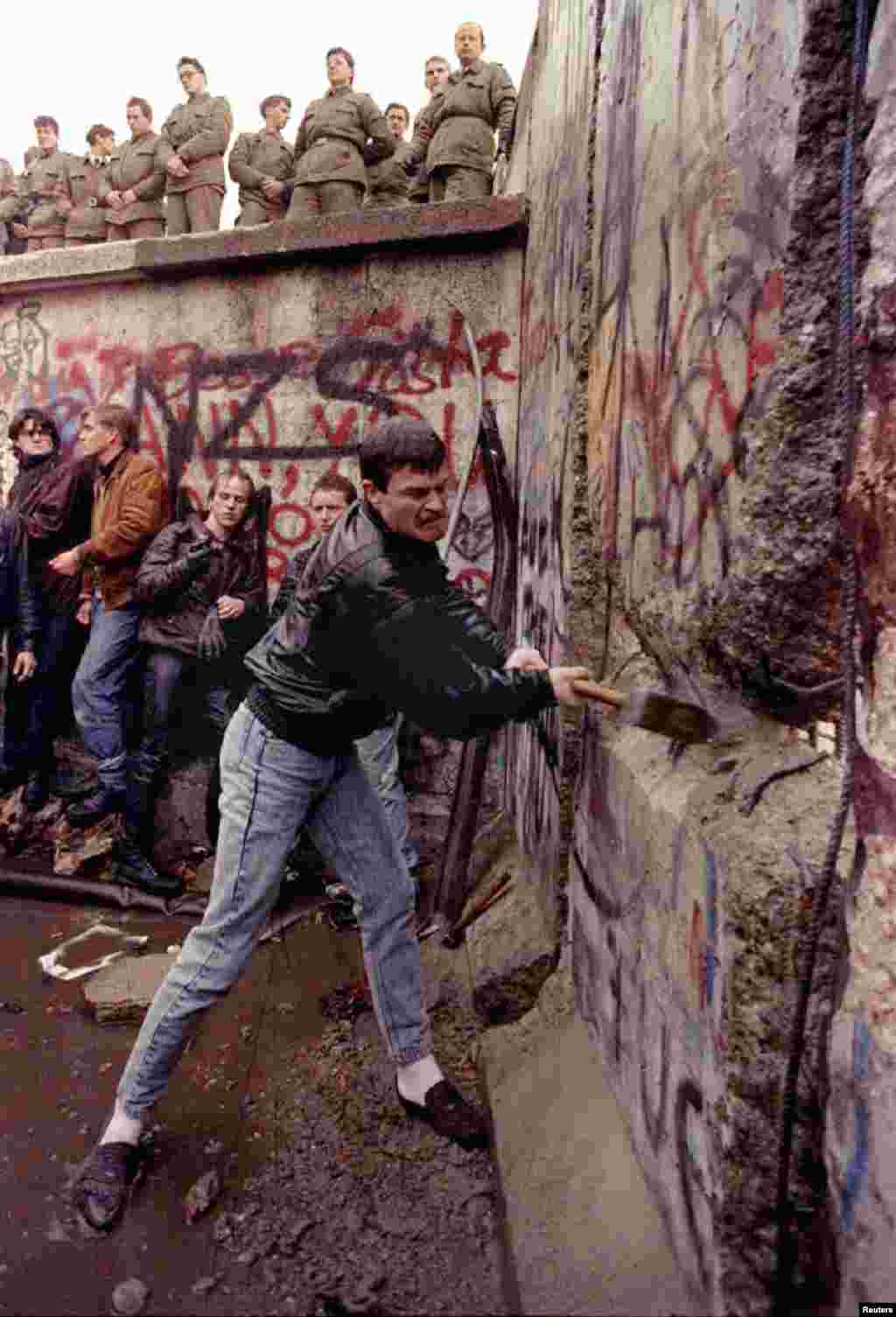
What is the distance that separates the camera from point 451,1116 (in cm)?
236

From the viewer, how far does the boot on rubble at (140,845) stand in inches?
170

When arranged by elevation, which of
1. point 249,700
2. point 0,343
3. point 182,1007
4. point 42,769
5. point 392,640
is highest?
point 0,343

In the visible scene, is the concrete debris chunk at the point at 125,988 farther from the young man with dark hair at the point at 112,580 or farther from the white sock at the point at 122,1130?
the young man with dark hair at the point at 112,580

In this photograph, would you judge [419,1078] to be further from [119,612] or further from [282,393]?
[282,393]

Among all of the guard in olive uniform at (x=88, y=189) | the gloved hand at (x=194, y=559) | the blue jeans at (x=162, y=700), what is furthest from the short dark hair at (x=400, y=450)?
the guard in olive uniform at (x=88, y=189)

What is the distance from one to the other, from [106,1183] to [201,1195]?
0.77 ft

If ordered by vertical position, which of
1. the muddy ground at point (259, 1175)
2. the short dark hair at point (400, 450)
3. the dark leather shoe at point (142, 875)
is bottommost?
the dark leather shoe at point (142, 875)

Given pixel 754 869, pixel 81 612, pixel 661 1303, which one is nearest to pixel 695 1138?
pixel 661 1303

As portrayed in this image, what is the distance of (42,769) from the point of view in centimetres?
506

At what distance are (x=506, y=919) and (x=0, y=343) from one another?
15.8ft

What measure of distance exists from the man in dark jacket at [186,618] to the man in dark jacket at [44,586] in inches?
25.1

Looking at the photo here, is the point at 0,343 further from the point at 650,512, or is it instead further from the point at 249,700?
the point at 650,512

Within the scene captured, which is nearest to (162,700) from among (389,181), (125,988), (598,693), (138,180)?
(125,988)

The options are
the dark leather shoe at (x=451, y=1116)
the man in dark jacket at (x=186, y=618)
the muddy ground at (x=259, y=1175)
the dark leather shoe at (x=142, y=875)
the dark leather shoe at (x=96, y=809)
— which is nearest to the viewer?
the muddy ground at (x=259, y=1175)
